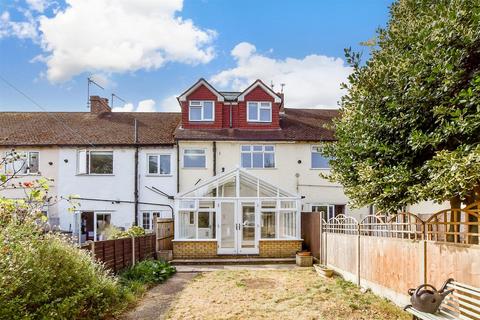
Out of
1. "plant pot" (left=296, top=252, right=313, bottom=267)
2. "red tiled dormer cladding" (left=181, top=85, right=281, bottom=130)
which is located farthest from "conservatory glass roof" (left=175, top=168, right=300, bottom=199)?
"red tiled dormer cladding" (left=181, top=85, right=281, bottom=130)

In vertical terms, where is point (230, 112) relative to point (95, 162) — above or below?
above

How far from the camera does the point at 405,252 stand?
8141mm

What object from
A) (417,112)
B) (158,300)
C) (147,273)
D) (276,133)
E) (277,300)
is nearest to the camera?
(417,112)

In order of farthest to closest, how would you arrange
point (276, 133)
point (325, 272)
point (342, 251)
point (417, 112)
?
point (276, 133)
point (325, 272)
point (342, 251)
point (417, 112)

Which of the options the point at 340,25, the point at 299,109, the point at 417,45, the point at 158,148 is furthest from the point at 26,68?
the point at 299,109

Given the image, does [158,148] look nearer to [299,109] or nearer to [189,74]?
[189,74]

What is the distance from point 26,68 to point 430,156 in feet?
40.7

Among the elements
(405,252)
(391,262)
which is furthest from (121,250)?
(405,252)

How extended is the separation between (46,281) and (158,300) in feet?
11.5

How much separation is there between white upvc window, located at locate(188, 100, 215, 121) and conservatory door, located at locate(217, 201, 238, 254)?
519cm

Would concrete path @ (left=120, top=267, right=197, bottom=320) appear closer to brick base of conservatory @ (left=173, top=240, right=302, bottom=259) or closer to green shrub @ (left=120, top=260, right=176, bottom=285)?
green shrub @ (left=120, top=260, right=176, bottom=285)

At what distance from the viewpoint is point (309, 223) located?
1648 centimetres

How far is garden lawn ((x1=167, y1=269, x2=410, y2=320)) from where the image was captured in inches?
310

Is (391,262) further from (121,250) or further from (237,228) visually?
(237,228)
